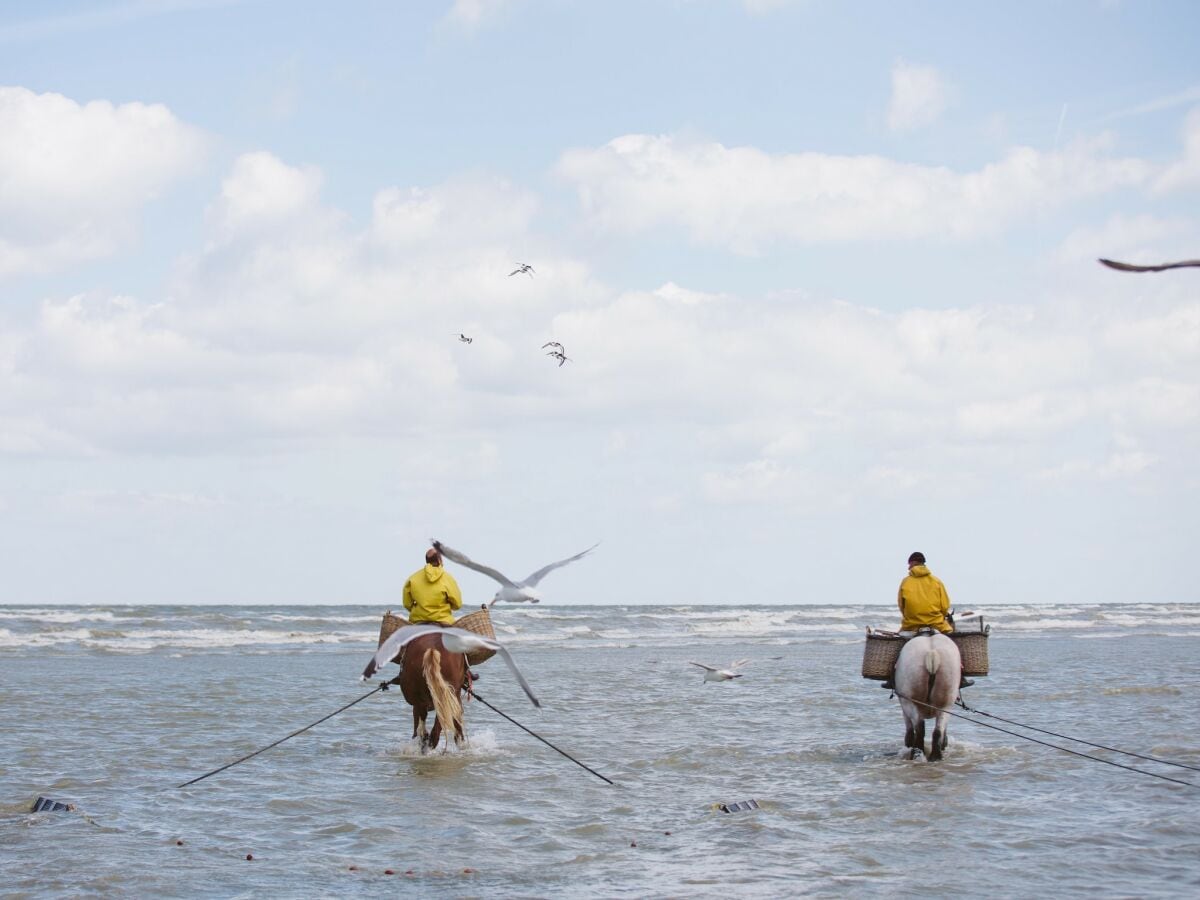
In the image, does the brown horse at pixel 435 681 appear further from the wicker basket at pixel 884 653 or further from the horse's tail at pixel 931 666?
the horse's tail at pixel 931 666

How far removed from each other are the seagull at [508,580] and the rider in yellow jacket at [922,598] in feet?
18.2

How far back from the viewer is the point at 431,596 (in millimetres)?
12250

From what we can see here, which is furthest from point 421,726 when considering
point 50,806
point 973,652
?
point 973,652

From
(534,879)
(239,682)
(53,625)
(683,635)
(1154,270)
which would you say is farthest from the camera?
(683,635)

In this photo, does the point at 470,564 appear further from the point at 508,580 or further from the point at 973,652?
the point at 973,652

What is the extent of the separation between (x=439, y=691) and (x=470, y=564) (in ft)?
17.2

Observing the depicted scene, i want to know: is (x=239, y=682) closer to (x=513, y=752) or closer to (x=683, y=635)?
(x=513, y=752)

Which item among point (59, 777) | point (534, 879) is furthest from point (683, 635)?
point (534, 879)

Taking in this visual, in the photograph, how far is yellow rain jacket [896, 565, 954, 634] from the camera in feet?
39.8

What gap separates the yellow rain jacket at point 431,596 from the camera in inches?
482

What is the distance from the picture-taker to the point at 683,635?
141 feet

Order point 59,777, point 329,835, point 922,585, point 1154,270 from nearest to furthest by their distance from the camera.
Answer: point 1154,270, point 329,835, point 59,777, point 922,585

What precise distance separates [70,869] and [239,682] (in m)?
14.2

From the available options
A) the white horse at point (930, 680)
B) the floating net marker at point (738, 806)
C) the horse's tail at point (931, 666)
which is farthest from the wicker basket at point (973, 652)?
the floating net marker at point (738, 806)
